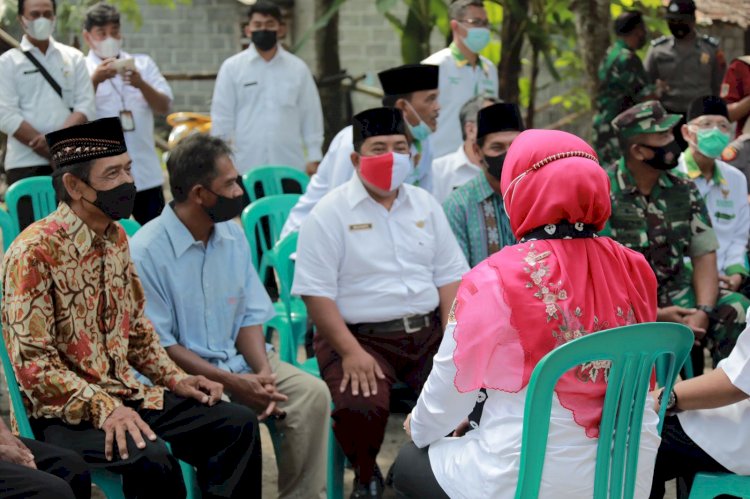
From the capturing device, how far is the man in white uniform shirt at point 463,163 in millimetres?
5713

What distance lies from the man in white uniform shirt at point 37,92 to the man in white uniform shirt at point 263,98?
123cm

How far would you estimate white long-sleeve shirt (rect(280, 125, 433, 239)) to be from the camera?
5.39 meters

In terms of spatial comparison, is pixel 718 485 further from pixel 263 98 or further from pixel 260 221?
pixel 263 98

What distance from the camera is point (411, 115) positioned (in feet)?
18.2

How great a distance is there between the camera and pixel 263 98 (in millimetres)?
7371

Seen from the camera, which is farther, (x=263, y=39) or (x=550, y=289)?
(x=263, y=39)

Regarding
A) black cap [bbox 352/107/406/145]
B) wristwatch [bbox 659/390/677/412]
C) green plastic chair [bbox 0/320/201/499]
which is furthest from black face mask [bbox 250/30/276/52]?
wristwatch [bbox 659/390/677/412]

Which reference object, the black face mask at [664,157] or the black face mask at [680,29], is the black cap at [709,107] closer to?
the black face mask at [664,157]

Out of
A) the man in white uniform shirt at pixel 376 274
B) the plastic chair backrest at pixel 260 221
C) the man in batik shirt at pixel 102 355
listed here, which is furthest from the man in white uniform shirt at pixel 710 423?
the plastic chair backrest at pixel 260 221

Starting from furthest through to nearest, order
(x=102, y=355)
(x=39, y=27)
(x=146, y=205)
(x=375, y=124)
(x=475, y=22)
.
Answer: (x=475, y=22), (x=146, y=205), (x=39, y=27), (x=375, y=124), (x=102, y=355)

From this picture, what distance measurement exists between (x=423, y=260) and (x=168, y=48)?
415 inches

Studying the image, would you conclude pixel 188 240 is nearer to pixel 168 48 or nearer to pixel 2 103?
pixel 2 103

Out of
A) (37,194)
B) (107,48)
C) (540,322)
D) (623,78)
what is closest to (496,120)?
(540,322)

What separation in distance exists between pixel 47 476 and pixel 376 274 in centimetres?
176
